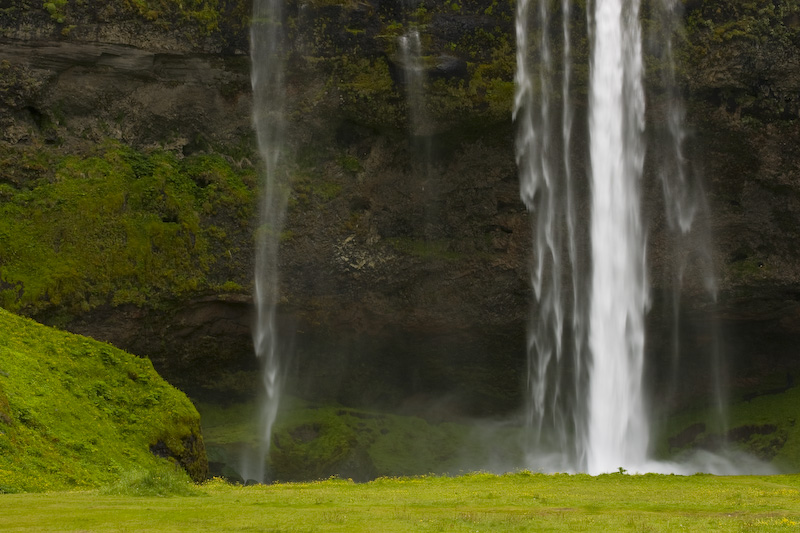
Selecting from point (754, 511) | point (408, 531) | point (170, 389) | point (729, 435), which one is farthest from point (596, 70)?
point (408, 531)

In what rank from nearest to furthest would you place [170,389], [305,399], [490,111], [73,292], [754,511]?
[754,511], [170,389], [73,292], [490,111], [305,399]

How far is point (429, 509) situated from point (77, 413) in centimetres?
1572

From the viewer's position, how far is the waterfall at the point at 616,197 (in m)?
42.7

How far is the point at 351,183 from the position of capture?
148 feet

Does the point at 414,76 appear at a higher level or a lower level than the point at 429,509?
higher

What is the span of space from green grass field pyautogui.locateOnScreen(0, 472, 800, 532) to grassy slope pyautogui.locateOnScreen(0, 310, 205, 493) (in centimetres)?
396

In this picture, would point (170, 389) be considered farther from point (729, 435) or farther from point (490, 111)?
point (729, 435)

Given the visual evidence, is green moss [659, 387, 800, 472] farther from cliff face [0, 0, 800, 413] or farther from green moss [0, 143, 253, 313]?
green moss [0, 143, 253, 313]

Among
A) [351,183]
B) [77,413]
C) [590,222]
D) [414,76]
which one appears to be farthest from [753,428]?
[77,413]

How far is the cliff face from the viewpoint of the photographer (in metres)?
42.1

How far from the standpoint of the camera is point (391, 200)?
45.2m

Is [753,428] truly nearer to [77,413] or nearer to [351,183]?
[351,183]

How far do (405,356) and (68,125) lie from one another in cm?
2085

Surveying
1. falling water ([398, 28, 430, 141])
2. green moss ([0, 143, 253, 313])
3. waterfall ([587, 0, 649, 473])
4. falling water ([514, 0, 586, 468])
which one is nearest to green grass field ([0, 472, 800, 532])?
waterfall ([587, 0, 649, 473])
